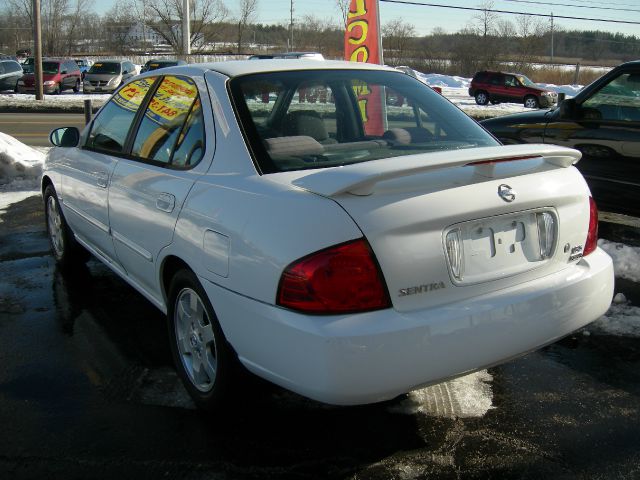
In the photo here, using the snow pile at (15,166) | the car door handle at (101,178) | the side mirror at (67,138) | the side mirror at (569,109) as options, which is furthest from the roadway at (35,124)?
the side mirror at (569,109)

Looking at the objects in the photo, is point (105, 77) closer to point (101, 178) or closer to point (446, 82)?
point (446, 82)

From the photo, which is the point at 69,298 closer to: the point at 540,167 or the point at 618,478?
the point at 540,167

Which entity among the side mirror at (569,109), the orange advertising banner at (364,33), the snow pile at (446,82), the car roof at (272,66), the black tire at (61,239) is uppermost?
the snow pile at (446,82)

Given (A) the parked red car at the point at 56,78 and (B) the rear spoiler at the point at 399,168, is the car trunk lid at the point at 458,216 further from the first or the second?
(A) the parked red car at the point at 56,78

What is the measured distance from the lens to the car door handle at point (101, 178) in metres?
4.07

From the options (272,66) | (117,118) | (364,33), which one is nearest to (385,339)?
(272,66)

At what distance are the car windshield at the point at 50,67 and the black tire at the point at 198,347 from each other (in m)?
30.9

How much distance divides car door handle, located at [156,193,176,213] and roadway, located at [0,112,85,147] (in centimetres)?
1170

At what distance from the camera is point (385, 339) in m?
2.38

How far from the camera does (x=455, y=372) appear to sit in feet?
8.41

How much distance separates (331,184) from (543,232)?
1008 mm

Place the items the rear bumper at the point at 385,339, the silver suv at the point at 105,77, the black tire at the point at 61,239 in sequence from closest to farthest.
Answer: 1. the rear bumper at the point at 385,339
2. the black tire at the point at 61,239
3. the silver suv at the point at 105,77

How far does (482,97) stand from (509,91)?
1.31m

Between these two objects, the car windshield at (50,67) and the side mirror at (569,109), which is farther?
the car windshield at (50,67)
